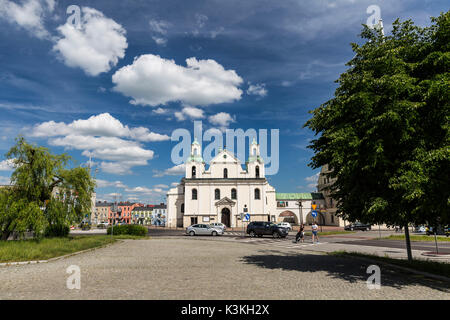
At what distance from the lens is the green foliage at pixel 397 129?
752 centimetres

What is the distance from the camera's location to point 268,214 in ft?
196

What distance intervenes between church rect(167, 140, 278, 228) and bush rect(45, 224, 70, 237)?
39390 mm

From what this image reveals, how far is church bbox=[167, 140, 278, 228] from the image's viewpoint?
194 feet

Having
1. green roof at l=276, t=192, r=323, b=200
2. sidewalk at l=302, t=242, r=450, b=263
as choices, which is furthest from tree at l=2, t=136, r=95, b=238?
green roof at l=276, t=192, r=323, b=200

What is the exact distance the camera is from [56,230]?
19.4m

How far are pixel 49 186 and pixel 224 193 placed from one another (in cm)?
4378

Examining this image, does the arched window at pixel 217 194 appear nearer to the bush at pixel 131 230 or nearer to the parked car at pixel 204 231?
the parked car at pixel 204 231

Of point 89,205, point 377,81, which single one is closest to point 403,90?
point 377,81

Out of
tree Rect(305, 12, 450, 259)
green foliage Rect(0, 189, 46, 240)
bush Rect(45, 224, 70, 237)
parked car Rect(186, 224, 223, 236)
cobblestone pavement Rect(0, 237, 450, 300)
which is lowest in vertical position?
parked car Rect(186, 224, 223, 236)

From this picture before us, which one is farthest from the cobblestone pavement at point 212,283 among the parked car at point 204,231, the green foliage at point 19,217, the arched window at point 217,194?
the arched window at point 217,194

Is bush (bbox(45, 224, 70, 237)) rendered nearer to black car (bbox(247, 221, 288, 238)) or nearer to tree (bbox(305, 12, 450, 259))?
tree (bbox(305, 12, 450, 259))

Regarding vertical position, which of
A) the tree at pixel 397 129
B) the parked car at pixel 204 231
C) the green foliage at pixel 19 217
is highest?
the tree at pixel 397 129

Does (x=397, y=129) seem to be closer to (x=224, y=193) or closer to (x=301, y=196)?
(x=224, y=193)
